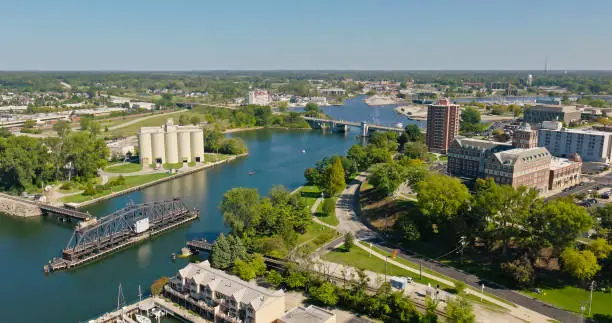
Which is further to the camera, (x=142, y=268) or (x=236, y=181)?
(x=236, y=181)

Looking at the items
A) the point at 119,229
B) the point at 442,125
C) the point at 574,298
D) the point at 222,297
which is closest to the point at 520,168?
the point at 574,298

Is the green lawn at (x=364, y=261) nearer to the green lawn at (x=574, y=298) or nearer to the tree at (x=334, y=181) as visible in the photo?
the green lawn at (x=574, y=298)

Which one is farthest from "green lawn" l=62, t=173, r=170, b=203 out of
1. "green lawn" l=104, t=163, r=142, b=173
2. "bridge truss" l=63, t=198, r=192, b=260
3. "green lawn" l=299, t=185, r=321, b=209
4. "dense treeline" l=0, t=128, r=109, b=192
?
"green lawn" l=299, t=185, r=321, b=209

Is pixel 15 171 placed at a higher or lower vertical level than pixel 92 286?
higher

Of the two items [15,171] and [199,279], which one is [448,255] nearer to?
[199,279]

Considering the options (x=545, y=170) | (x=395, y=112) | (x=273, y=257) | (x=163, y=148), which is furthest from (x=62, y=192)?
(x=395, y=112)

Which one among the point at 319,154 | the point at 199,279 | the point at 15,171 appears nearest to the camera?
the point at 199,279

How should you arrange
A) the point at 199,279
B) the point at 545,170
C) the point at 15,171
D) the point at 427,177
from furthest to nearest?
1. the point at 15,171
2. the point at 545,170
3. the point at 427,177
4. the point at 199,279

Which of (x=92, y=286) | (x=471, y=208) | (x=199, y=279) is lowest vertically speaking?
(x=92, y=286)

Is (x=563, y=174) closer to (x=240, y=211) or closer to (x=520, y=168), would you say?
(x=520, y=168)
